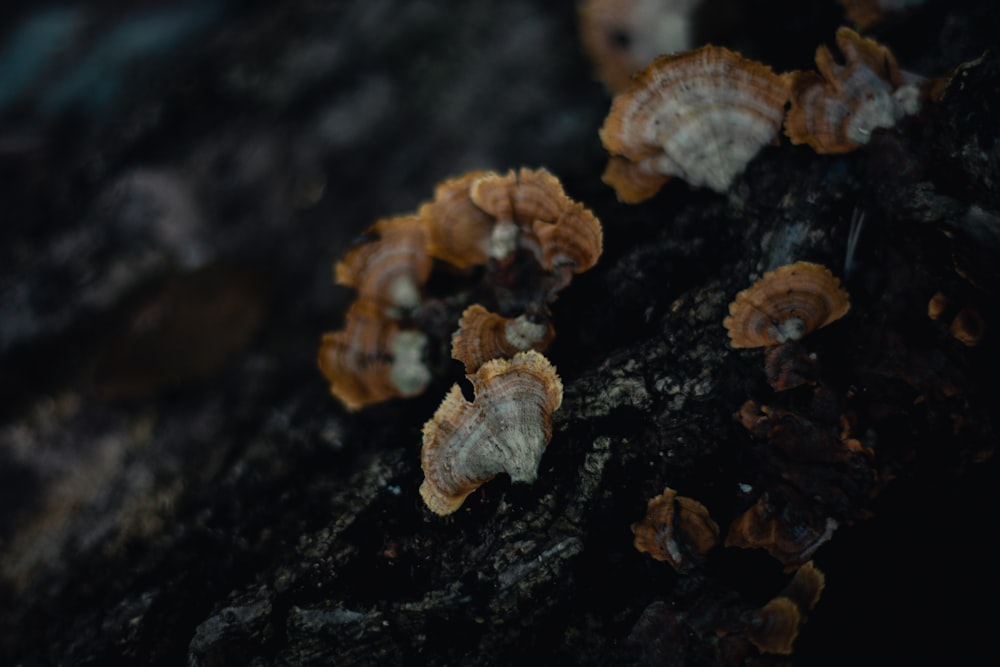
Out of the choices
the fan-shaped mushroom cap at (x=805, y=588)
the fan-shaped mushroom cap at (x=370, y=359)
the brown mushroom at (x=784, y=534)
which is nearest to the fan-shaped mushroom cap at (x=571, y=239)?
the fan-shaped mushroom cap at (x=370, y=359)

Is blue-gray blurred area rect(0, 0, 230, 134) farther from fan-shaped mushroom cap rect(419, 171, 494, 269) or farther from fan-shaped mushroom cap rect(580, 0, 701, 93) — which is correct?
fan-shaped mushroom cap rect(419, 171, 494, 269)

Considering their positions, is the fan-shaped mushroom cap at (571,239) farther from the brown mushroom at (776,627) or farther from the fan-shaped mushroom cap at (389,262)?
the brown mushroom at (776,627)

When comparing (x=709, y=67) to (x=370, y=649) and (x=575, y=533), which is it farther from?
(x=370, y=649)

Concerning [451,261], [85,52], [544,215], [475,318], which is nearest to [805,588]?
[475,318]

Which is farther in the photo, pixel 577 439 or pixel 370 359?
pixel 370 359

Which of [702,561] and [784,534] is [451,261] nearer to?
[702,561]

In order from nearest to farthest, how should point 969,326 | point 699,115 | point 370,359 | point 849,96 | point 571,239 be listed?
point 969,326
point 849,96
point 699,115
point 571,239
point 370,359
